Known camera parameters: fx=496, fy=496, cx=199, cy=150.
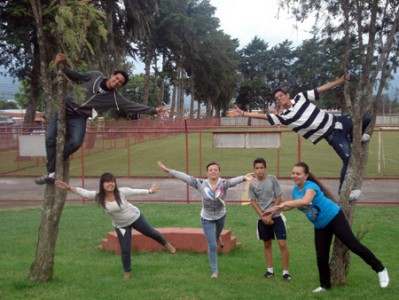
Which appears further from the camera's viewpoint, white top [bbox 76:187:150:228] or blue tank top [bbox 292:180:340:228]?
white top [bbox 76:187:150:228]

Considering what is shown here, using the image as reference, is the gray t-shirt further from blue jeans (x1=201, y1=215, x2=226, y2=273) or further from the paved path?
the paved path

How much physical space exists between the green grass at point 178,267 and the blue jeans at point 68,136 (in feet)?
5.16

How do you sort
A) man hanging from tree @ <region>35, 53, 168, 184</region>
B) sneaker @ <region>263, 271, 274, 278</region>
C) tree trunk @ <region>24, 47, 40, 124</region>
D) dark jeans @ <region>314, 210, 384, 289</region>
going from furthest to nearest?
tree trunk @ <region>24, 47, 40, 124</region> < sneaker @ <region>263, 271, 274, 278</region> < man hanging from tree @ <region>35, 53, 168, 184</region> < dark jeans @ <region>314, 210, 384, 289</region>

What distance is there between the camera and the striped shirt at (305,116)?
629 centimetres

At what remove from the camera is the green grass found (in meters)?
5.81

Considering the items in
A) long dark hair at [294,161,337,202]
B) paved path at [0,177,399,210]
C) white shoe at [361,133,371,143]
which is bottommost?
paved path at [0,177,399,210]

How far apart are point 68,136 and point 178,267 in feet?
8.22

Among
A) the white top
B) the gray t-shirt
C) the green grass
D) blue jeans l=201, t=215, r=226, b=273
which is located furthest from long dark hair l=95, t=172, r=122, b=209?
the gray t-shirt

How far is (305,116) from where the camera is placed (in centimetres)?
630

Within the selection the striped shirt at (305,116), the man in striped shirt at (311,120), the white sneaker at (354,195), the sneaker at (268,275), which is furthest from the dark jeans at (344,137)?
the sneaker at (268,275)

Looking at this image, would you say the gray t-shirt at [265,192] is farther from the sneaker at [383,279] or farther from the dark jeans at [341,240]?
the sneaker at [383,279]

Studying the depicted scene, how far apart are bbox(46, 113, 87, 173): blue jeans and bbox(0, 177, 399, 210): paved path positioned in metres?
7.40

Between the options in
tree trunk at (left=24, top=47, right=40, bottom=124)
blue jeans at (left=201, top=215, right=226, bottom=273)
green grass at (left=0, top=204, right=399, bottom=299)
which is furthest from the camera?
tree trunk at (left=24, top=47, right=40, bottom=124)

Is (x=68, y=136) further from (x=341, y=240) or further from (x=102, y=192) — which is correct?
(x=341, y=240)
